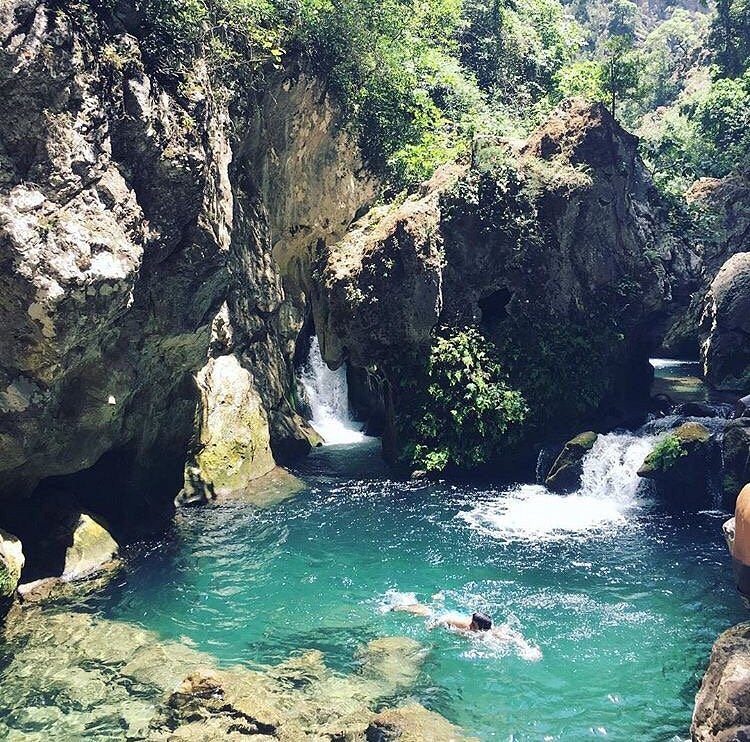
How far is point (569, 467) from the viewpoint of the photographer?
70.8ft

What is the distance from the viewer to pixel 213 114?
60.0 feet

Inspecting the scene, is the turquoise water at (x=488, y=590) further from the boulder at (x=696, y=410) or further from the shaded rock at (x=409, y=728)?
the boulder at (x=696, y=410)

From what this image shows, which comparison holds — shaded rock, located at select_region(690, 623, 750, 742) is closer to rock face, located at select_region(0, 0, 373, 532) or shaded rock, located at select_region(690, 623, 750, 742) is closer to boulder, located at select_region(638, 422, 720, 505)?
boulder, located at select_region(638, 422, 720, 505)

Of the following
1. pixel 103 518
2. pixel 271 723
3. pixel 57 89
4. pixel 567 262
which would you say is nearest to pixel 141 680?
pixel 271 723

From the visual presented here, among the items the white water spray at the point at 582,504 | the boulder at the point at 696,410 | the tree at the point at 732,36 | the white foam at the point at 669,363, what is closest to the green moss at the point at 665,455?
the white water spray at the point at 582,504

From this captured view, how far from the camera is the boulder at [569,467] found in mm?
21594

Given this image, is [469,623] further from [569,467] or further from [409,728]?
[569,467]

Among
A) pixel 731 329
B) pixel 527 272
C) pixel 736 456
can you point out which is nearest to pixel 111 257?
pixel 527 272

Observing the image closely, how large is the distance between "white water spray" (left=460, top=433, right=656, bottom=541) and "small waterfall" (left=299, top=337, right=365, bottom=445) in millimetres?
9693

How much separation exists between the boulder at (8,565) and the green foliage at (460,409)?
40.4 feet

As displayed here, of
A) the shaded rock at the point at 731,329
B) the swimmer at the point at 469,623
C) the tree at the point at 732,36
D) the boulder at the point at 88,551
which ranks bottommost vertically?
the swimmer at the point at 469,623

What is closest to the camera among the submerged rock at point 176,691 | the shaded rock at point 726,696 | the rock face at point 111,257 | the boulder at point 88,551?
the shaded rock at point 726,696

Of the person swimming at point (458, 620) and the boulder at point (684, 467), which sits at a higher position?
the boulder at point (684, 467)

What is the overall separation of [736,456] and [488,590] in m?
7.84
